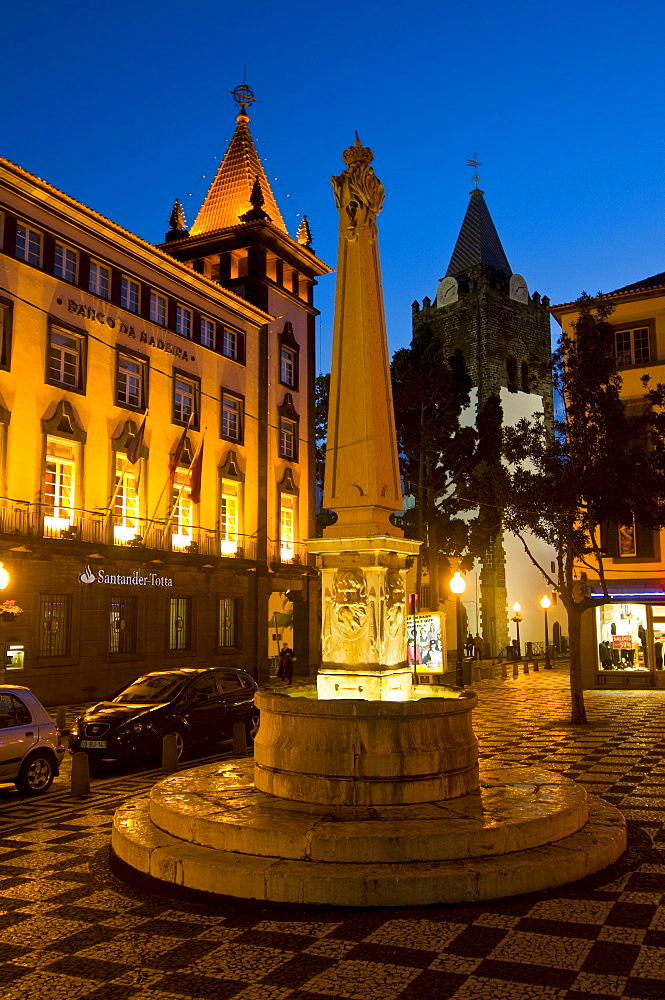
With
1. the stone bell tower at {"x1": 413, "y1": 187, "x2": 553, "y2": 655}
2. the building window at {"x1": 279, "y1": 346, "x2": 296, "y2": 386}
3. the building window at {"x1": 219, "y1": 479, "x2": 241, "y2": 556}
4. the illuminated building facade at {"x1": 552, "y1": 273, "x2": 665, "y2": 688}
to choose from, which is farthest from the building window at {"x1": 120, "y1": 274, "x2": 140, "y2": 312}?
the stone bell tower at {"x1": 413, "y1": 187, "x2": 553, "y2": 655}

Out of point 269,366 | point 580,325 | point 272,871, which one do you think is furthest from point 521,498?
point 269,366

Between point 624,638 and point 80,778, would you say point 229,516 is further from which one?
point 80,778

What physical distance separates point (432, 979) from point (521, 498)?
51.9 feet

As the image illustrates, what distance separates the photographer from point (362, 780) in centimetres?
752

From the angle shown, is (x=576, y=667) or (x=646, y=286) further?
(x=646, y=286)

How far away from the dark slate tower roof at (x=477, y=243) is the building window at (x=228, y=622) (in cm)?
3582

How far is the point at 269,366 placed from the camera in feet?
120

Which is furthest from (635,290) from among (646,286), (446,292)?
(446,292)

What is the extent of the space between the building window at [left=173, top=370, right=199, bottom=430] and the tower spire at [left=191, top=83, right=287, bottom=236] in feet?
28.1

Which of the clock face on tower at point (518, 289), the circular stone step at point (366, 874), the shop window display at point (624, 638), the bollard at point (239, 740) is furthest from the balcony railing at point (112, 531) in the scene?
the clock face on tower at point (518, 289)

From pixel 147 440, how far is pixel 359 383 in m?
20.7

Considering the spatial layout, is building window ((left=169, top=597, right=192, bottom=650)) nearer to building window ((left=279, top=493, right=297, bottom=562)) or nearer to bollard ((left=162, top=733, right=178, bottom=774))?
building window ((left=279, top=493, right=297, bottom=562))

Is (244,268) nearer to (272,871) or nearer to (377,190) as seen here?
(377,190)

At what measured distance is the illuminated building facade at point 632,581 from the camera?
2786 cm
